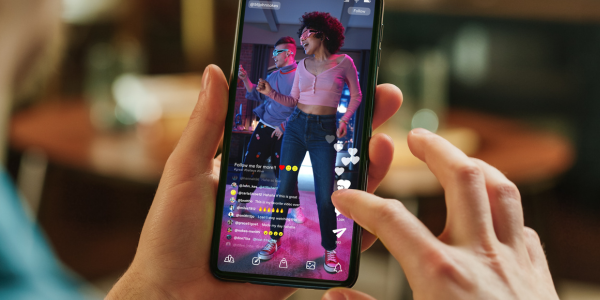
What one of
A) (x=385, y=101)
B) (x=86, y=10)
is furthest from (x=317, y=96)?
(x=86, y=10)

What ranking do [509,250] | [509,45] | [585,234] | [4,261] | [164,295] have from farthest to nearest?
1. [509,45]
2. [585,234]
3. [4,261]
4. [164,295]
5. [509,250]

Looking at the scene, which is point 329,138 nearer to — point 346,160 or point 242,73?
point 346,160

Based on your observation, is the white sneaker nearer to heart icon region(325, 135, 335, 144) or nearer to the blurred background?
heart icon region(325, 135, 335, 144)

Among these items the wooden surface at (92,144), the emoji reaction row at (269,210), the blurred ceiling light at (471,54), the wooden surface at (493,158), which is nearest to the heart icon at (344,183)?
the emoji reaction row at (269,210)

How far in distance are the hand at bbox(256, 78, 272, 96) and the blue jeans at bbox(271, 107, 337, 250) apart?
0.18 ft

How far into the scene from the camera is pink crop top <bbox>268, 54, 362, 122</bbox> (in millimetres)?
581

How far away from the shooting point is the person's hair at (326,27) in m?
0.58

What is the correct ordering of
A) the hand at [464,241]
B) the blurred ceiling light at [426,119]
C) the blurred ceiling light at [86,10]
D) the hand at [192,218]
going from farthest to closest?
the blurred ceiling light at [86,10]
the blurred ceiling light at [426,119]
the hand at [192,218]
the hand at [464,241]

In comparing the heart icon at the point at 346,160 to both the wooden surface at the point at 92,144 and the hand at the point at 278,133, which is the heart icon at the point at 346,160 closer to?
the hand at the point at 278,133

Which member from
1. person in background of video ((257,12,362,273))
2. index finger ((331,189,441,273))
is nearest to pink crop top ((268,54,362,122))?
person in background of video ((257,12,362,273))

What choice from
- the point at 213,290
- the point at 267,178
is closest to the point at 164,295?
the point at 213,290

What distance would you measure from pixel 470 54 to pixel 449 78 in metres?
0.16

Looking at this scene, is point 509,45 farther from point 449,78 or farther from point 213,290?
point 213,290

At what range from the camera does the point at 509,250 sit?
15.8 inches
